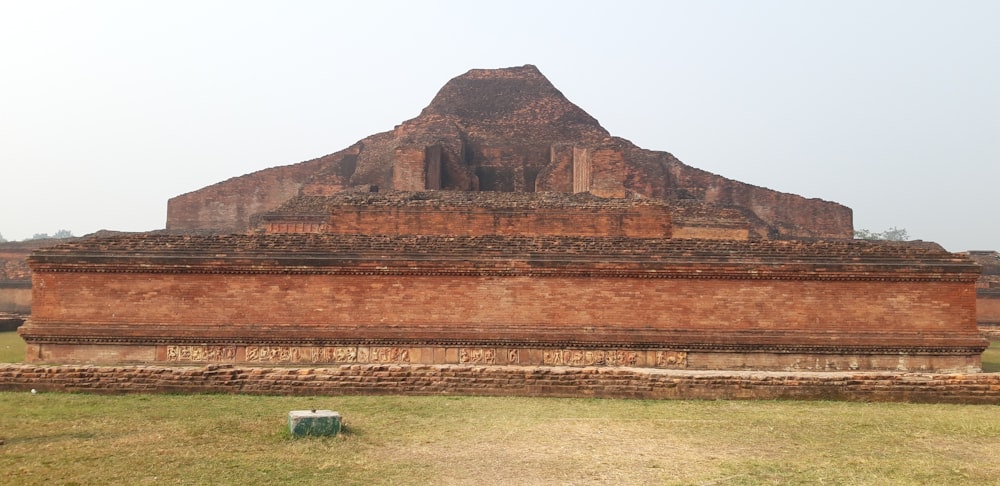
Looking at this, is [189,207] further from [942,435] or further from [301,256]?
[942,435]

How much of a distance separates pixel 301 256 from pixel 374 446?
726cm

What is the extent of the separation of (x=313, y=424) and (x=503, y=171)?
23.5 metres

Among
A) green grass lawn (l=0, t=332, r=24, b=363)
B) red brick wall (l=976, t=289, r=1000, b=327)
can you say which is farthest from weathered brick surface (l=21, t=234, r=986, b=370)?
red brick wall (l=976, t=289, r=1000, b=327)

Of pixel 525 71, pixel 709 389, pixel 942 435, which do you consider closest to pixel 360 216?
pixel 709 389

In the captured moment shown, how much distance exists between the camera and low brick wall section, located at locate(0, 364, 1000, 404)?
1041cm

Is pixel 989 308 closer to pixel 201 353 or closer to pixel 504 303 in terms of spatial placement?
pixel 504 303

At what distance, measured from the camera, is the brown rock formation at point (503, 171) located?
90.0ft

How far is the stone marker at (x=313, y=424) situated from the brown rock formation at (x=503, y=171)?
742 inches

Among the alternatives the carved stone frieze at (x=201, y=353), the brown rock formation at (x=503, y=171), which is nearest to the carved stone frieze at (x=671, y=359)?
the carved stone frieze at (x=201, y=353)

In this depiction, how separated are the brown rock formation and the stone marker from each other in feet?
61.8

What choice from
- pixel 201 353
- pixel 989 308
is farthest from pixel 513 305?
pixel 989 308

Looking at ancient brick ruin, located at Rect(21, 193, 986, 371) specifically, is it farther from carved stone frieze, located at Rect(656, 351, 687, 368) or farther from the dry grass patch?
the dry grass patch

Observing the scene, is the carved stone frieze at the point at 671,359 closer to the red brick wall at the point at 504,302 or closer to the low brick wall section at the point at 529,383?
the red brick wall at the point at 504,302

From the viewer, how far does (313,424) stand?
7707mm
